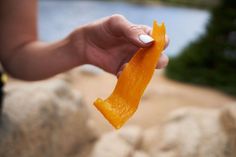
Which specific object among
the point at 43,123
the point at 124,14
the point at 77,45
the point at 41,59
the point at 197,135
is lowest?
the point at 124,14

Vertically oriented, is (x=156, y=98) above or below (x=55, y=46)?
below

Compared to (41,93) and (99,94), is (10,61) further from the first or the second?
(99,94)

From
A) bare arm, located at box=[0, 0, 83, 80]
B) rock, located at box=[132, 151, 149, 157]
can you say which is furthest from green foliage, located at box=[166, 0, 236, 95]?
bare arm, located at box=[0, 0, 83, 80]

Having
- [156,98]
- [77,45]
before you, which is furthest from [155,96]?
[77,45]

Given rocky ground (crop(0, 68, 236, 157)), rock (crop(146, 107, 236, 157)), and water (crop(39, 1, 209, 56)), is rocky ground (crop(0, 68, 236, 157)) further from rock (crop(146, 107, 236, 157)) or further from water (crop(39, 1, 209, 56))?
water (crop(39, 1, 209, 56))

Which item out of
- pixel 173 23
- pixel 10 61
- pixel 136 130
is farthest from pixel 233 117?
pixel 173 23

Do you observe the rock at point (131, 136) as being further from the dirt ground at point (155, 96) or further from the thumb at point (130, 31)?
the thumb at point (130, 31)

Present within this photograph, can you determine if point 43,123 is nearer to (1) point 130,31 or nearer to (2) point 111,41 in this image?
(2) point 111,41

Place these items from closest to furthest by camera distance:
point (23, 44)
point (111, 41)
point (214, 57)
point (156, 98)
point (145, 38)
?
1. point (145, 38)
2. point (111, 41)
3. point (23, 44)
4. point (156, 98)
5. point (214, 57)
